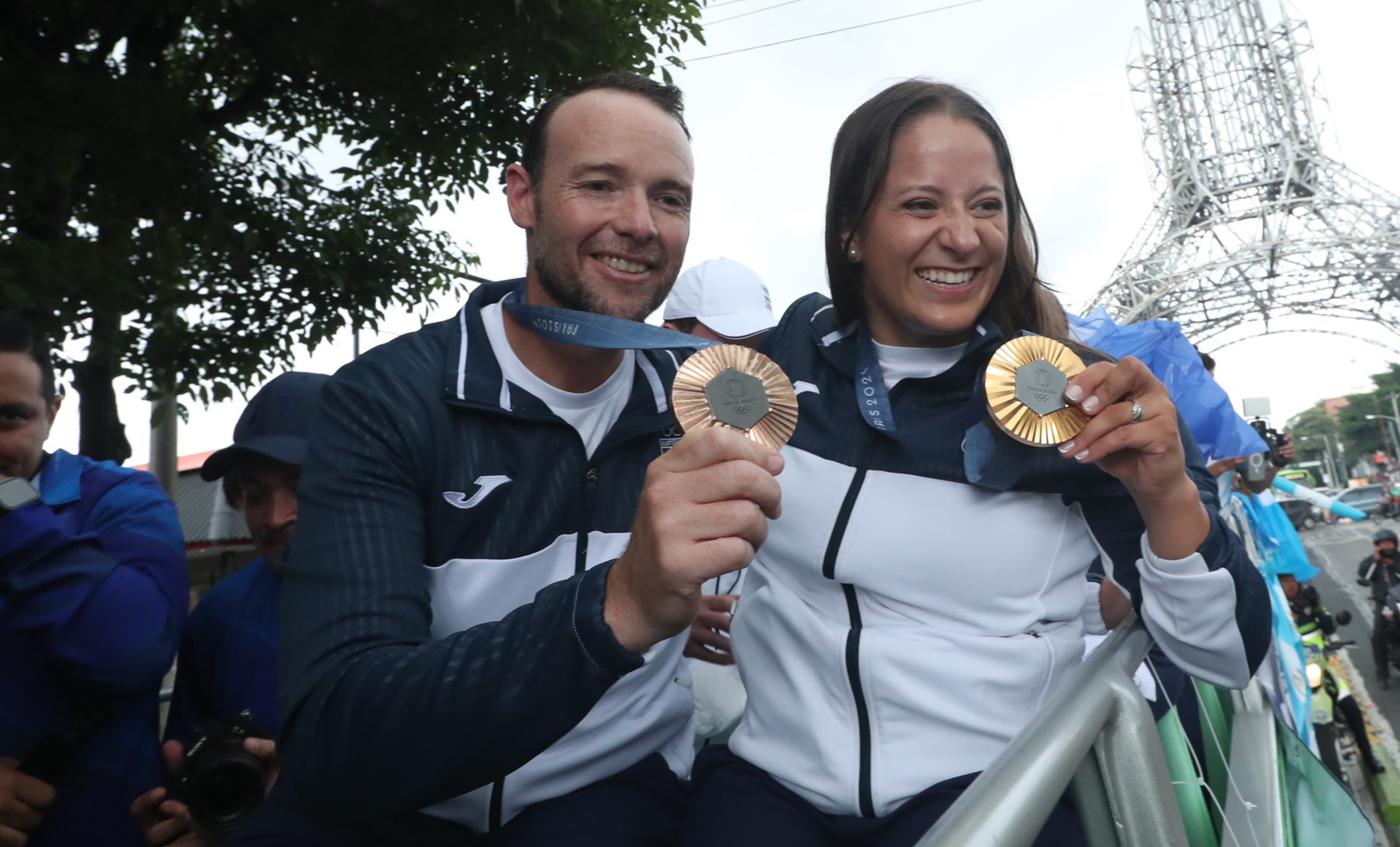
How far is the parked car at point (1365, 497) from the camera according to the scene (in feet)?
159

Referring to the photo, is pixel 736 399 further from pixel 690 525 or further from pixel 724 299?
pixel 724 299

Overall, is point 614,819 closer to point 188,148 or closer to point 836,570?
point 836,570

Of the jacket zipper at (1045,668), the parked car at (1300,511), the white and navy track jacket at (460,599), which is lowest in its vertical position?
the parked car at (1300,511)

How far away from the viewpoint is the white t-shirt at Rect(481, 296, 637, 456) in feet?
6.52

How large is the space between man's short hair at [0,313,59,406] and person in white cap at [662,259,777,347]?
2.14 meters

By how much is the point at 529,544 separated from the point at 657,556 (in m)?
0.67

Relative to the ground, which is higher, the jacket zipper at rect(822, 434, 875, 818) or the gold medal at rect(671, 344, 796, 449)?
the gold medal at rect(671, 344, 796, 449)

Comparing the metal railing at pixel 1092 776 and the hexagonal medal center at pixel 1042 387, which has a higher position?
the hexagonal medal center at pixel 1042 387

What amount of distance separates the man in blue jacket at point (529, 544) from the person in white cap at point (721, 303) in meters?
1.91

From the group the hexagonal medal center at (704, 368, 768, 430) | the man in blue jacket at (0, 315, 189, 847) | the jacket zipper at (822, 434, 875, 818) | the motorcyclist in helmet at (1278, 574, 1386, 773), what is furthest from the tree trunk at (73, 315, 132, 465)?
the motorcyclist in helmet at (1278, 574, 1386, 773)

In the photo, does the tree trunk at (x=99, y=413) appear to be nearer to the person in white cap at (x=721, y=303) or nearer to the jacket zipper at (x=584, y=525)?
the person in white cap at (x=721, y=303)

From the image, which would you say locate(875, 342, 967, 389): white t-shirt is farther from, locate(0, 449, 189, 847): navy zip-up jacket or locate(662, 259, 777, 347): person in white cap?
locate(662, 259, 777, 347): person in white cap

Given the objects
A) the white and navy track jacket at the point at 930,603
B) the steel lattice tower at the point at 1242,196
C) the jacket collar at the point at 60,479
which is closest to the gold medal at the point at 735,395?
the white and navy track jacket at the point at 930,603

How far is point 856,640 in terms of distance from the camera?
171 cm
